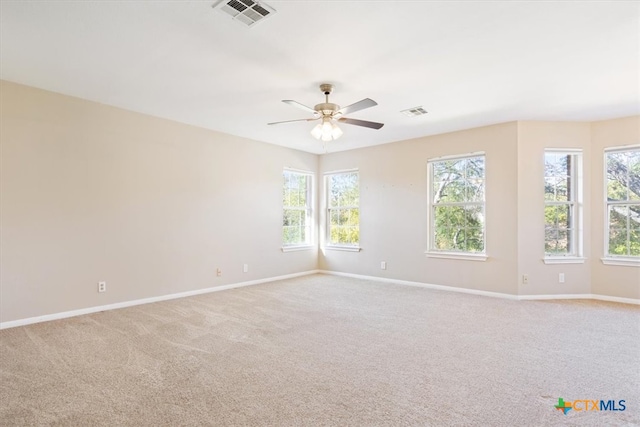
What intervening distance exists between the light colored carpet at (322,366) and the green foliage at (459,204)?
135 cm

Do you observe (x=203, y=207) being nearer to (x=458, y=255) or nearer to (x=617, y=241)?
(x=458, y=255)

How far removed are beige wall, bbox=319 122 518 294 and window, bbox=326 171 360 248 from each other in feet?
0.57

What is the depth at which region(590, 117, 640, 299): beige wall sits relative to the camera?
457 centimetres

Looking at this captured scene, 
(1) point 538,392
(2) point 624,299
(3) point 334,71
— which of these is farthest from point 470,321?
(3) point 334,71

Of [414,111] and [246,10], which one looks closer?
[246,10]

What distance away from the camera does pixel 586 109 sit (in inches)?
170

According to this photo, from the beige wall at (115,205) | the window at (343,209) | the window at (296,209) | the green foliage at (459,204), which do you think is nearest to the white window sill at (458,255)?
the green foliage at (459,204)

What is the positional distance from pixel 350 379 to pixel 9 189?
3.92 meters

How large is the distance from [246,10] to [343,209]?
483cm

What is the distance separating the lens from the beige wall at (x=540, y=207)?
480 cm

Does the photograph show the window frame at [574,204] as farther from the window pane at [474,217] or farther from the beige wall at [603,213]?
the window pane at [474,217]

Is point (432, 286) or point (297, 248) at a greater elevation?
point (297, 248)

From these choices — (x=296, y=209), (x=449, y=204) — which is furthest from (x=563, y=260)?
(x=296, y=209)

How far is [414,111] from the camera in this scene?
4.38 meters
